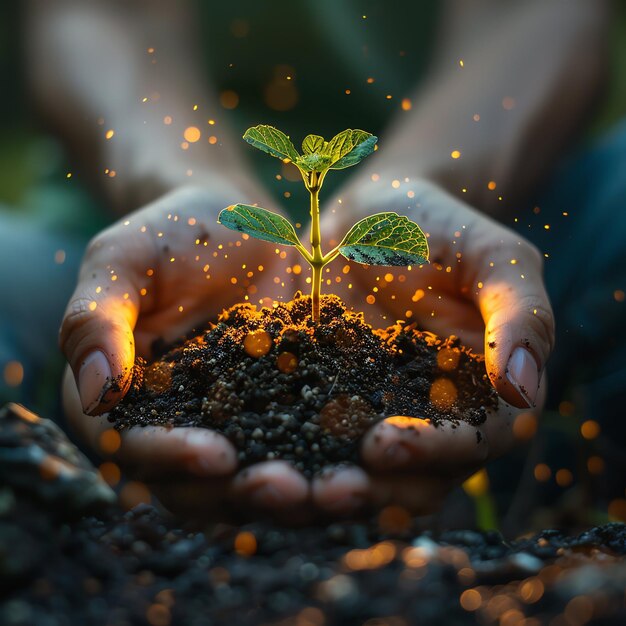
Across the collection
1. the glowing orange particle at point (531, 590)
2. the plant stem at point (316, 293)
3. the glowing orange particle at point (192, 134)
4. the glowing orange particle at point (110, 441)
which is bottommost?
the glowing orange particle at point (531, 590)

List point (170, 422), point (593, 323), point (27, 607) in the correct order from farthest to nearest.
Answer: point (593, 323) → point (170, 422) → point (27, 607)

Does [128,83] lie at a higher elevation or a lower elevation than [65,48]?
lower

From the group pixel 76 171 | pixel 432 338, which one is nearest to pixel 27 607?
pixel 432 338

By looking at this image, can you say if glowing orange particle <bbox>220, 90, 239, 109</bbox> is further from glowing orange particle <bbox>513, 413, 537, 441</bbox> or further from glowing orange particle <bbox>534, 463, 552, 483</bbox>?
glowing orange particle <bbox>534, 463, 552, 483</bbox>

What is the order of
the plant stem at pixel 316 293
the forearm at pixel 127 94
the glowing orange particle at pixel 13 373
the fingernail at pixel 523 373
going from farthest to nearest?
1. the forearm at pixel 127 94
2. the glowing orange particle at pixel 13 373
3. the plant stem at pixel 316 293
4. the fingernail at pixel 523 373

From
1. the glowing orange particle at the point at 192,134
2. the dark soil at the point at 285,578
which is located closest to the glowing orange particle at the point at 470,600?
the dark soil at the point at 285,578

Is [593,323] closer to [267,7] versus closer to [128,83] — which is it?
[267,7]

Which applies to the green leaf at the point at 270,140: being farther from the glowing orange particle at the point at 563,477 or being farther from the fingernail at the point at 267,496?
the glowing orange particle at the point at 563,477

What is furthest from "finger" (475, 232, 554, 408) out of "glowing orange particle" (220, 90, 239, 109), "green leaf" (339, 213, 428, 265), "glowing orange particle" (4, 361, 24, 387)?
"glowing orange particle" (4, 361, 24, 387)
